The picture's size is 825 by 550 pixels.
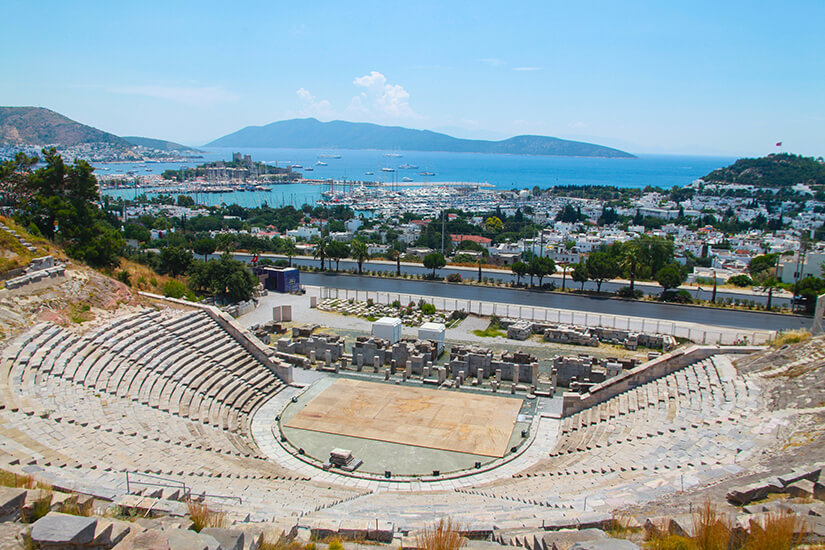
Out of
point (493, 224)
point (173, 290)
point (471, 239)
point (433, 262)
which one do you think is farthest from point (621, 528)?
point (493, 224)

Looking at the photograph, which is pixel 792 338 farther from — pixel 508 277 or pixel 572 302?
pixel 508 277

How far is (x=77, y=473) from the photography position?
14.1 m

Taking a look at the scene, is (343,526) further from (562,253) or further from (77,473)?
(562,253)

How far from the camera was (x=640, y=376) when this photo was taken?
87.8 feet

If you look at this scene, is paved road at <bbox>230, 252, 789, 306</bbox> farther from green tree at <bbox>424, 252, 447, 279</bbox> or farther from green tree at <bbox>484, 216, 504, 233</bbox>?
green tree at <bbox>484, 216, 504, 233</bbox>

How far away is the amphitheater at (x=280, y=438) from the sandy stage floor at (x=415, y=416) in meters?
1.08

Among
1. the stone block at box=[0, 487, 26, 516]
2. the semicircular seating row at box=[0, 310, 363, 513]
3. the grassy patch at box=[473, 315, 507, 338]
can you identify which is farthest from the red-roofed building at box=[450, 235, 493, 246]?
the stone block at box=[0, 487, 26, 516]

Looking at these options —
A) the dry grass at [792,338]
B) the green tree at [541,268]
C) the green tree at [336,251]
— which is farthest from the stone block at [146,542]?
the green tree at [336,251]

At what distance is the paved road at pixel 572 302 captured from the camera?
4619 cm

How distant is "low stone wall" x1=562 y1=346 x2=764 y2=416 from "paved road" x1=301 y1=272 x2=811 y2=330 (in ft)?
67.3

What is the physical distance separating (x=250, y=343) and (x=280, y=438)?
8.39m

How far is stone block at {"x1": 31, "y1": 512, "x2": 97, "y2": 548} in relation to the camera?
8.59 m

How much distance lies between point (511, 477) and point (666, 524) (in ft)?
33.0

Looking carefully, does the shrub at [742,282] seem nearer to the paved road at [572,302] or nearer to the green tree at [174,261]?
the paved road at [572,302]
